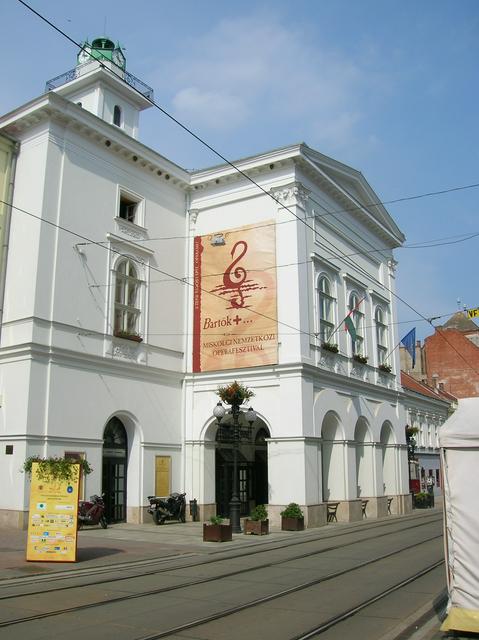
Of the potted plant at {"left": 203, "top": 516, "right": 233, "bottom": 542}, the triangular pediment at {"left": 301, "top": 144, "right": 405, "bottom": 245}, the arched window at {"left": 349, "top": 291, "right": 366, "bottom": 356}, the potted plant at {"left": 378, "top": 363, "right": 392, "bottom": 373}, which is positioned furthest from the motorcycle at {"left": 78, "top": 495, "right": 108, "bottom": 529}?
the potted plant at {"left": 378, "top": 363, "right": 392, "bottom": 373}

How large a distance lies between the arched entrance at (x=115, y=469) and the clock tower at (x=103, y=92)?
1402 cm

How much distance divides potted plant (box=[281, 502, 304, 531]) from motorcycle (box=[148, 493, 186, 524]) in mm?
3869

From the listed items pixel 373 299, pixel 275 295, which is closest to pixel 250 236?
pixel 275 295

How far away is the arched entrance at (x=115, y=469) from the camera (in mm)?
21906

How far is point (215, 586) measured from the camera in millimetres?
10305

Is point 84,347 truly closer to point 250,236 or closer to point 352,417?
point 250,236

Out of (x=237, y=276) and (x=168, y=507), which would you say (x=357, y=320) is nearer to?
(x=237, y=276)

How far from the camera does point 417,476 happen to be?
4291 cm

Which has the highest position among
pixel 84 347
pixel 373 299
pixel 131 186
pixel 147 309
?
pixel 131 186

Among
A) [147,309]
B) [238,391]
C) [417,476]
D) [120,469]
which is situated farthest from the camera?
[417,476]

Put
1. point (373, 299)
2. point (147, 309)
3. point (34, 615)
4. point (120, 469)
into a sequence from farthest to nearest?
point (373, 299) → point (147, 309) → point (120, 469) → point (34, 615)

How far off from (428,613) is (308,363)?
15283 millimetres

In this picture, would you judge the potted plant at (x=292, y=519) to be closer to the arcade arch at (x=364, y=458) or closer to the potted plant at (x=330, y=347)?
the potted plant at (x=330, y=347)

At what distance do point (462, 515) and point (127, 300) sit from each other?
18014mm
